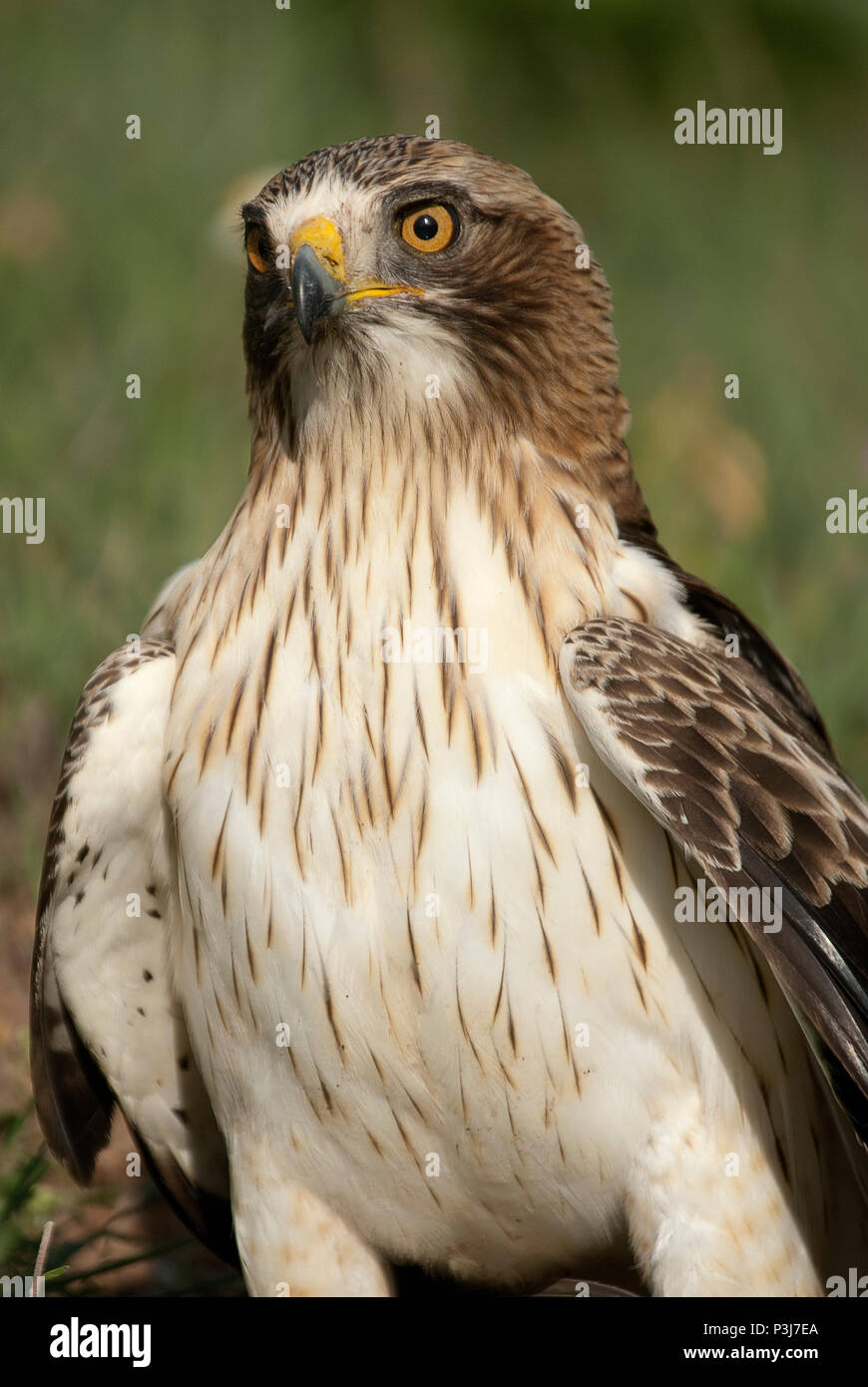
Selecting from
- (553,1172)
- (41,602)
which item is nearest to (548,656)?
(553,1172)

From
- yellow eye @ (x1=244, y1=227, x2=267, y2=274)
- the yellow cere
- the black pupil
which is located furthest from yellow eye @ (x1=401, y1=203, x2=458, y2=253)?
yellow eye @ (x1=244, y1=227, x2=267, y2=274)

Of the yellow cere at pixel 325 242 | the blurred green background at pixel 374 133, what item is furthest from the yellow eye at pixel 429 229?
the blurred green background at pixel 374 133

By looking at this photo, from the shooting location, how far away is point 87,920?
392cm

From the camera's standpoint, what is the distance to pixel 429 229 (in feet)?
11.4

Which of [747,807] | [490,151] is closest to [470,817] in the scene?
[747,807]

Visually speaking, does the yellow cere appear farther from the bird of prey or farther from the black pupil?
the black pupil

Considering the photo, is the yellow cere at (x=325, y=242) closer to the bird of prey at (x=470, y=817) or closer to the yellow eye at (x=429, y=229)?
the bird of prey at (x=470, y=817)

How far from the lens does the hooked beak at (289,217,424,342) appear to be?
3.35 metres

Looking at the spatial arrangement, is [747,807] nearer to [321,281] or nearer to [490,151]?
[321,281]

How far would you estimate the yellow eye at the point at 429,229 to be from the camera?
3.47 m

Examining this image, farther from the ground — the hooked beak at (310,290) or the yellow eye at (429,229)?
the yellow eye at (429,229)

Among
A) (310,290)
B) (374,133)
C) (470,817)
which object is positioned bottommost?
(470,817)

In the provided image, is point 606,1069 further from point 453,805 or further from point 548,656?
point 548,656
